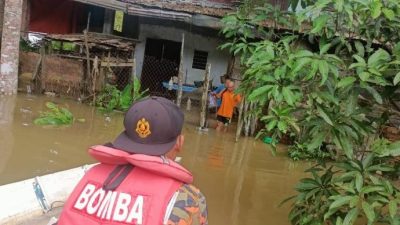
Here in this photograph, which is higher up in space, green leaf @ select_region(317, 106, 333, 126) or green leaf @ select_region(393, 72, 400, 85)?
green leaf @ select_region(393, 72, 400, 85)

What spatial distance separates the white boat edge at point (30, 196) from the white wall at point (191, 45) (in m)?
9.82

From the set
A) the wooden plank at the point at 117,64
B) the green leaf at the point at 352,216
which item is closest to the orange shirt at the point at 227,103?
the wooden plank at the point at 117,64

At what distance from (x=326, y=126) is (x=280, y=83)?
43cm

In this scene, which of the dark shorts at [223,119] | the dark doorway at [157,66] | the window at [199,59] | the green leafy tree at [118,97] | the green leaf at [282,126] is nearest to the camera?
the green leaf at [282,126]

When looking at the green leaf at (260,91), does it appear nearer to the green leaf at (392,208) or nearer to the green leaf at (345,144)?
the green leaf at (345,144)

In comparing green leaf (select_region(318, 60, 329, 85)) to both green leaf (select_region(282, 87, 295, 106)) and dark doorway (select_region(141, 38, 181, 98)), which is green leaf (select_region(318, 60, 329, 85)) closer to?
green leaf (select_region(282, 87, 295, 106))

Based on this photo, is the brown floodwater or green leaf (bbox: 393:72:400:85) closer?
green leaf (bbox: 393:72:400:85)

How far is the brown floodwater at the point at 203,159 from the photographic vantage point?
21.0 ft

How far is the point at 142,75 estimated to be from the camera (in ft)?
48.9

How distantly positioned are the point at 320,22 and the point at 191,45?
11594 mm

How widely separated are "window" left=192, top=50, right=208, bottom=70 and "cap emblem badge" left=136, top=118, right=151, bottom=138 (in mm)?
12990

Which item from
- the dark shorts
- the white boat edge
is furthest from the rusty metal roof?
the white boat edge

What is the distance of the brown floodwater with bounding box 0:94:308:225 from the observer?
6.40 meters

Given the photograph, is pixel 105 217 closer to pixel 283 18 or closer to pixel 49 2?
pixel 283 18
